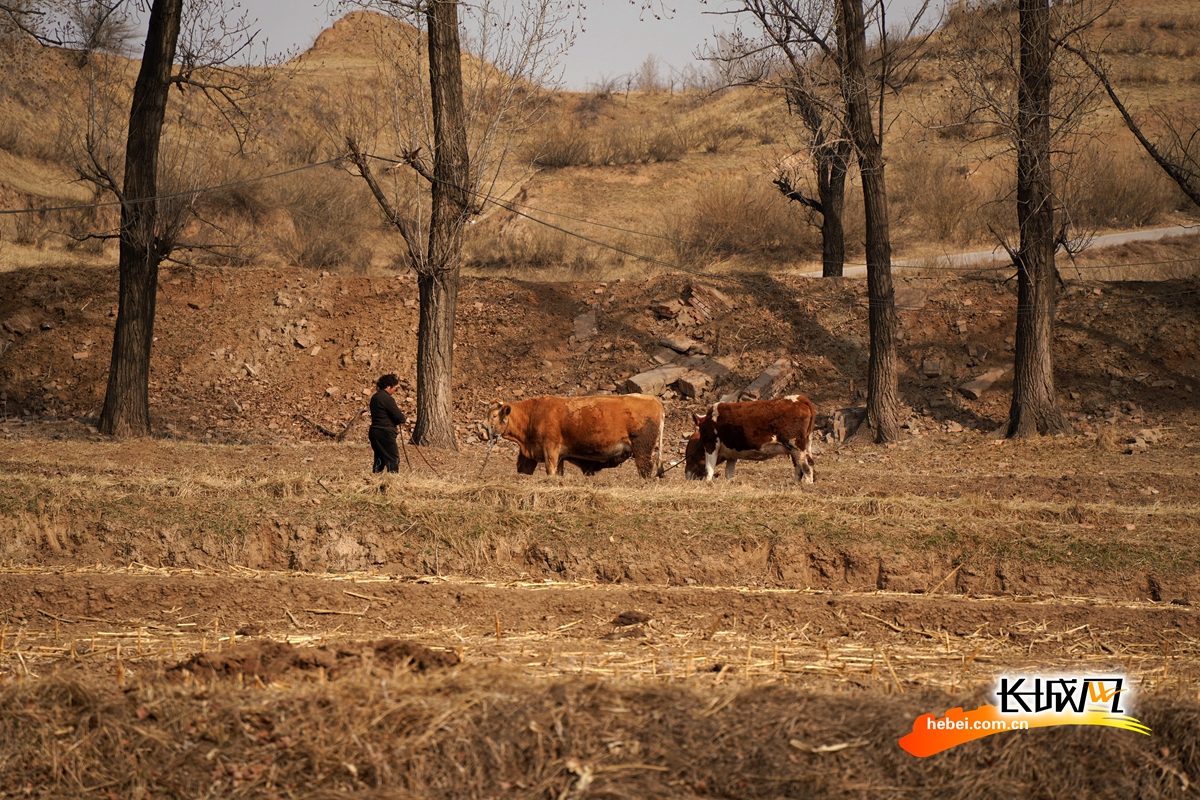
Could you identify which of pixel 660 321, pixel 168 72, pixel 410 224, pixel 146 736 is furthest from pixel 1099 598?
pixel 168 72

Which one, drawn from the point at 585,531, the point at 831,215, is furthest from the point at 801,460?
the point at 831,215

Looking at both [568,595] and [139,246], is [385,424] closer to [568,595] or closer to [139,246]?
[568,595]

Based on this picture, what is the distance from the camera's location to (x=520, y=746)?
514cm

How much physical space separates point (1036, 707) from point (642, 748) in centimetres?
248

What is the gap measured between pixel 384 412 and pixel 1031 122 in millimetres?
13283

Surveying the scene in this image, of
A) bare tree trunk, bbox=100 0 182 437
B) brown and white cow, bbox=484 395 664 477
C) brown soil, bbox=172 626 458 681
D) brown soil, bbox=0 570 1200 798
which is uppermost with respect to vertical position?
bare tree trunk, bbox=100 0 182 437

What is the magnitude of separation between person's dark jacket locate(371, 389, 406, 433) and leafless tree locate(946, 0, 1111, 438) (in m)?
11.8

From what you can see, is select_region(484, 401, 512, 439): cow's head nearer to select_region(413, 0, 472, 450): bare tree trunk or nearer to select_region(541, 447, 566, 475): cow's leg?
select_region(541, 447, 566, 475): cow's leg

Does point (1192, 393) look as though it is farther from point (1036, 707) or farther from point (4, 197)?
point (4, 197)

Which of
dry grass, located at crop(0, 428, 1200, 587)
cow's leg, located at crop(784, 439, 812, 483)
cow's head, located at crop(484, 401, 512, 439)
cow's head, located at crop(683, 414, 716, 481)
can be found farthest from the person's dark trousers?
cow's leg, located at crop(784, 439, 812, 483)

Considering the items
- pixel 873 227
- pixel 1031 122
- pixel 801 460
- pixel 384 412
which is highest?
pixel 1031 122

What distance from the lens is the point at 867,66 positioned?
1966 cm

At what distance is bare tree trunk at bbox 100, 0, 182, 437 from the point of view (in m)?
17.5

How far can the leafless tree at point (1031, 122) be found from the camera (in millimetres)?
18438
